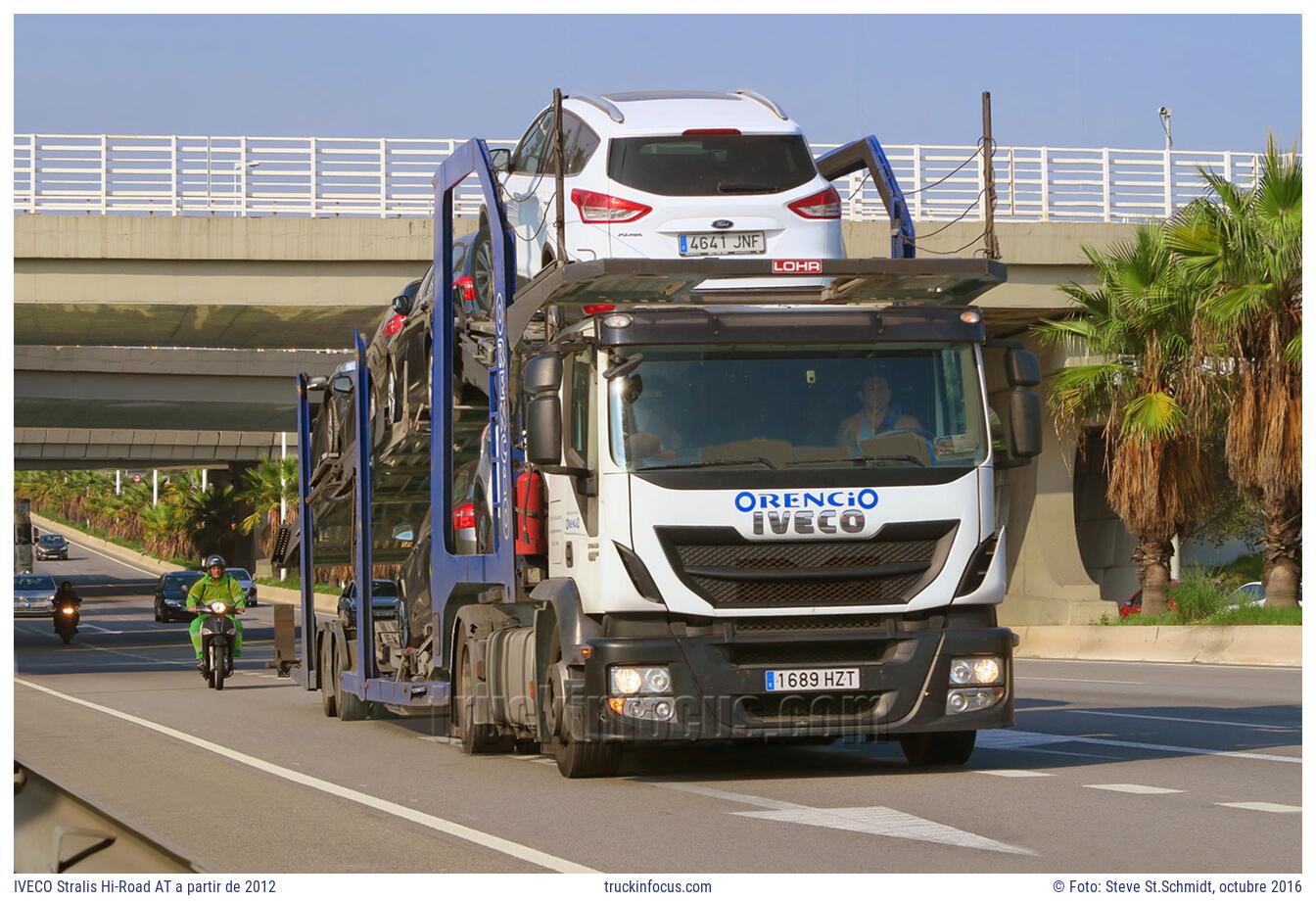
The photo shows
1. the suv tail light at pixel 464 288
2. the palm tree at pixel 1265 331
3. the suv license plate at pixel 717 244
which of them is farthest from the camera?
the palm tree at pixel 1265 331

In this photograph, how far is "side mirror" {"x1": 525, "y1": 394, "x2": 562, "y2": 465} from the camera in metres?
10.9

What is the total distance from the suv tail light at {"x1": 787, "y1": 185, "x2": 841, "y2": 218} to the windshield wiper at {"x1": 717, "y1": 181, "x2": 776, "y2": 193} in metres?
0.17

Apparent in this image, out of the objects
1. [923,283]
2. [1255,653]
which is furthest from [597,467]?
[1255,653]

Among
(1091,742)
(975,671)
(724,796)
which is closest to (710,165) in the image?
(975,671)

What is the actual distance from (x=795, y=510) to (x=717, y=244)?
193 cm

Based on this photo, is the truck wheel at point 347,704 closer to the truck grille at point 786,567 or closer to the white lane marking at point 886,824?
the truck grille at point 786,567

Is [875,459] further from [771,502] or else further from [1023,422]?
[1023,422]

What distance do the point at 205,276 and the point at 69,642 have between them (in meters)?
14.9

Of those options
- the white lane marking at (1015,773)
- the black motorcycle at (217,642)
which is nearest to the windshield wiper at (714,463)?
the white lane marking at (1015,773)

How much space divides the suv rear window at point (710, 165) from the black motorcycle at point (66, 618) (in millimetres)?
34209

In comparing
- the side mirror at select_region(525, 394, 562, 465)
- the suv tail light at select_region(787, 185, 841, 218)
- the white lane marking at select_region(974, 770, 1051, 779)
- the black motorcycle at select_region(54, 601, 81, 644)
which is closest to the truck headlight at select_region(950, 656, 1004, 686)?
the white lane marking at select_region(974, 770, 1051, 779)

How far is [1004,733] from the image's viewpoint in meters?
14.5

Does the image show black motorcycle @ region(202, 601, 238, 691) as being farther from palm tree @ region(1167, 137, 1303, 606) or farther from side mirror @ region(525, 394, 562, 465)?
side mirror @ region(525, 394, 562, 465)

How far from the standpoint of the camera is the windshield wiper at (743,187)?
12297 mm
